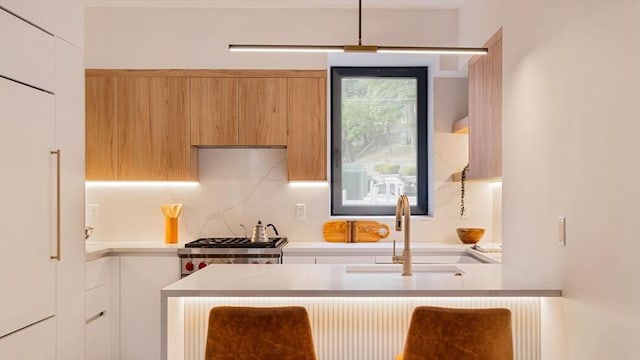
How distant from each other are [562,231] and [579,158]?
0.32 m

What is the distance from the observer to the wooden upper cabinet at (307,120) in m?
4.00

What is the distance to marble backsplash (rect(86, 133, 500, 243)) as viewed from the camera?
423cm

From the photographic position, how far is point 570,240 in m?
2.03

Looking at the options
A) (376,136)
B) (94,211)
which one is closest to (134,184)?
(94,211)

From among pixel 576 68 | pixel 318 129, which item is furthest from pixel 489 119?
pixel 318 129

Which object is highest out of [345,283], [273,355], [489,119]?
[489,119]

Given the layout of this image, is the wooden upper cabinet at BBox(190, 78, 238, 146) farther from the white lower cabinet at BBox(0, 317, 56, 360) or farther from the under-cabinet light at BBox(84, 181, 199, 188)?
the white lower cabinet at BBox(0, 317, 56, 360)

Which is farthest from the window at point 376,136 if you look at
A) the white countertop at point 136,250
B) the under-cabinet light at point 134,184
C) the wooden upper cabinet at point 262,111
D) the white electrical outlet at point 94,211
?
the white electrical outlet at point 94,211

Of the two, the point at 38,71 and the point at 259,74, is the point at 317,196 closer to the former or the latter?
the point at 259,74

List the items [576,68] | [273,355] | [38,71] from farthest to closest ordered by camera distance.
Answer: [38,71] < [576,68] < [273,355]

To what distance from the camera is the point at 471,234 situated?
12.9 ft

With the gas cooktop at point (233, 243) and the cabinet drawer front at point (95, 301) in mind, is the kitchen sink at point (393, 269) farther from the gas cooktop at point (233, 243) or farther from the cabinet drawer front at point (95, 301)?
the cabinet drawer front at point (95, 301)

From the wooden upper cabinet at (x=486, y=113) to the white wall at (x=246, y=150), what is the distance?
2.37 ft

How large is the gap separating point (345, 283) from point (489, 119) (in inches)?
58.9
